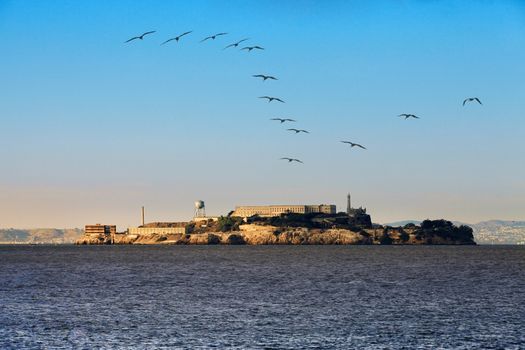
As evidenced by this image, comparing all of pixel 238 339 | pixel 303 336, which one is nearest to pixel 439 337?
pixel 303 336

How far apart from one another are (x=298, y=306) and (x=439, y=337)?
2371 centimetres

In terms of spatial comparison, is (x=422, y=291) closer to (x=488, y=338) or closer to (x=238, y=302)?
(x=238, y=302)

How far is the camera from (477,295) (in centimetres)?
9769

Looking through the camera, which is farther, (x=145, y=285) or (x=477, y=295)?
(x=145, y=285)

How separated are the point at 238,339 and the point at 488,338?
1815 centimetres

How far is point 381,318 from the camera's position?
238 feet

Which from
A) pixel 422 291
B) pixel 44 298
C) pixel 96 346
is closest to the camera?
pixel 96 346

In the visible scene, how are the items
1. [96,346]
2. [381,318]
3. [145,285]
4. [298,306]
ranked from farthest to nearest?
[145,285] → [298,306] → [381,318] → [96,346]

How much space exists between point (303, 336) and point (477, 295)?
42239 millimetres

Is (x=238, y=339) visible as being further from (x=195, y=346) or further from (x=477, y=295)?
(x=477, y=295)

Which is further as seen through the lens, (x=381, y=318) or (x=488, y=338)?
(x=381, y=318)

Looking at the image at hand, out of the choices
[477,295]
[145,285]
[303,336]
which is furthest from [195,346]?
[145,285]

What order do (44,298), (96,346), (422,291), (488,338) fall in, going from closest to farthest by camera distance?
(96,346), (488,338), (44,298), (422,291)

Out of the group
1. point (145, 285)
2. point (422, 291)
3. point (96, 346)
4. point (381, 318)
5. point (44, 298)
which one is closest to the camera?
point (96, 346)
